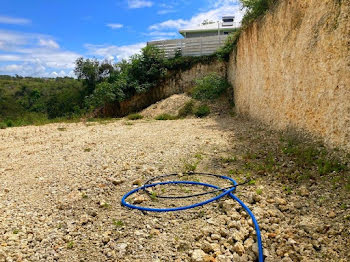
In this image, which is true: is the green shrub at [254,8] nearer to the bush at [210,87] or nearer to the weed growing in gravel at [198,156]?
the bush at [210,87]

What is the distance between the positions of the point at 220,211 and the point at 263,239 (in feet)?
1.99

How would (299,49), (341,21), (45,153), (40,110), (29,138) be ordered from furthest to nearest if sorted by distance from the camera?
1. (40,110)
2. (29,138)
3. (45,153)
4. (299,49)
5. (341,21)

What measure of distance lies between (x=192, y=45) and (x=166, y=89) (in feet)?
8.69

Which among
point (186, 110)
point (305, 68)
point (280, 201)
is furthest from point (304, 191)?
point (186, 110)

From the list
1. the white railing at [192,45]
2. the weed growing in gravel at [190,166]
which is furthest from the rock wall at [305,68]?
the white railing at [192,45]

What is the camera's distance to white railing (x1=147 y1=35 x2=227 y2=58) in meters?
13.6

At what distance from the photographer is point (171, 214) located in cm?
304

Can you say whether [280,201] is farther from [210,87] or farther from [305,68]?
[210,87]

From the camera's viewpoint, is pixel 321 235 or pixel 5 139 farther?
pixel 5 139

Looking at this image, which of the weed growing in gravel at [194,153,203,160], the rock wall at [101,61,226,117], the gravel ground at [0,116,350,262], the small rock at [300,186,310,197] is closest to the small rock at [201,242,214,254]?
the gravel ground at [0,116,350,262]

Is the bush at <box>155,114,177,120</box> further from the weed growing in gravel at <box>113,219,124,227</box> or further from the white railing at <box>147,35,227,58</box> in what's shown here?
the weed growing in gravel at <box>113,219,124,227</box>

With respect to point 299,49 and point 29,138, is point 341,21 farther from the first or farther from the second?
point 29,138

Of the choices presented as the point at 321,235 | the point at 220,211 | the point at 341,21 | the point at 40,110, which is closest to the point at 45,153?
the point at 220,211

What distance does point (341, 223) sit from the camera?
8.22ft
